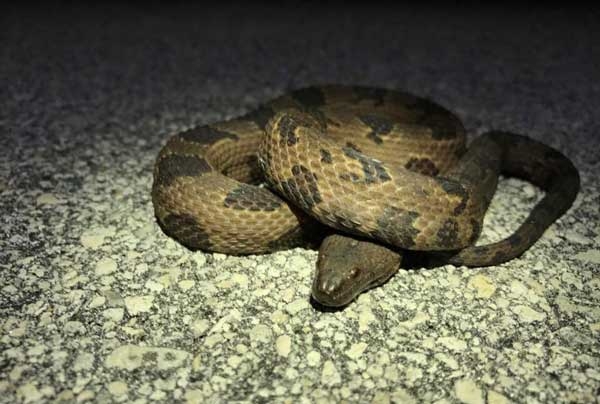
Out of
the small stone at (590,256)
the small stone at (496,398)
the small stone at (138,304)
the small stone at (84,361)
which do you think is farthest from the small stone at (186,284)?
the small stone at (590,256)

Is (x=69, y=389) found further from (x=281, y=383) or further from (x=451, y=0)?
(x=451, y=0)

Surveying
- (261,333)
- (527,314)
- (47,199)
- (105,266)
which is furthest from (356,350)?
(47,199)

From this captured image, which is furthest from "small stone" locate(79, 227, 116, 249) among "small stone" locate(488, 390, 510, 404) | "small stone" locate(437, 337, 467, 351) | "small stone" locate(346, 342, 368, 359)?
"small stone" locate(488, 390, 510, 404)

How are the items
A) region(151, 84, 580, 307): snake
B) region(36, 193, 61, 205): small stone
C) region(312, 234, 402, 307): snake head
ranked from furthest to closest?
region(36, 193, 61, 205): small stone < region(151, 84, 580, 307): snake < region(312, 234, 402, 307): snake head

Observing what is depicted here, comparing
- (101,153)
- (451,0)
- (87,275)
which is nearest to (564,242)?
(87,275)

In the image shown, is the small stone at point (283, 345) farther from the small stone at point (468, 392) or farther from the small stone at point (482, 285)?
the small stone at point (482, 285)

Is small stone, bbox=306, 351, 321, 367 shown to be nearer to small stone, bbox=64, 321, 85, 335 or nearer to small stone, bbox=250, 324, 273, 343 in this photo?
small stone, bbox=250, 324, 273, 343
